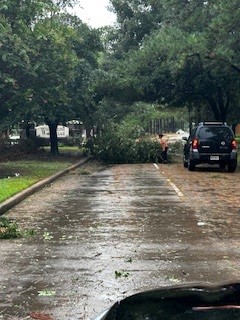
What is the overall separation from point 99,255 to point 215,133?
16376 millimetres

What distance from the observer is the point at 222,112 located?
126ft

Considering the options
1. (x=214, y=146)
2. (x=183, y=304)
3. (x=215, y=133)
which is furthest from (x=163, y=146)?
(x=183, y=304)

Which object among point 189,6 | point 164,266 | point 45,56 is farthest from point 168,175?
point 164,266

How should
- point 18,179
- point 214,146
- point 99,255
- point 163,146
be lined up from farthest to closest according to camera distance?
point 163,146, point 214,146, point 18,179, point 99,255

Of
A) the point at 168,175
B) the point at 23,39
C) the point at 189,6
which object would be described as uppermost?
the point at 189,6

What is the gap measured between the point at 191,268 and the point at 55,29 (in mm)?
16726

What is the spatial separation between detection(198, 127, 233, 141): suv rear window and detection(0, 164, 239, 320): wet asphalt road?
1036 cm

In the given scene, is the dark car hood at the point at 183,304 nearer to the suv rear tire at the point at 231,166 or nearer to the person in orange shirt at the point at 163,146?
the suv rear tire at the point at 231,166

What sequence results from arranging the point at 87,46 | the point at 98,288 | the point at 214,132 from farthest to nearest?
1. the point at 87,46
2. the point at 214,132
3. the point at 98,288

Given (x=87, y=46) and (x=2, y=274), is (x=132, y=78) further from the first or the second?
(x=2, y=274)

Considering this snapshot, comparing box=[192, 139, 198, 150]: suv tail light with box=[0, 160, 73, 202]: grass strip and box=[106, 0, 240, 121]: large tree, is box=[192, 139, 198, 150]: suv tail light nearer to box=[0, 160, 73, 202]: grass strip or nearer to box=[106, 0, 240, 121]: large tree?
box=[106, 0, 240, 121]: large tree

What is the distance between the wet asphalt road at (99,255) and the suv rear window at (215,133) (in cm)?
1036

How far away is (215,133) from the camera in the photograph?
23594 millimetres

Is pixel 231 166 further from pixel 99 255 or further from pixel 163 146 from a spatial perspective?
pixel 99 255
